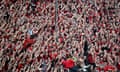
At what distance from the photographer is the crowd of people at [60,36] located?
6.44m

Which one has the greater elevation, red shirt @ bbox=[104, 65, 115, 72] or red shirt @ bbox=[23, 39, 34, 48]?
red shirt @ bbox=[23, 39, 34, 48]

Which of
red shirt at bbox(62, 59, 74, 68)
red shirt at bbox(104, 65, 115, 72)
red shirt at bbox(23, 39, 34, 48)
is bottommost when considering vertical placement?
red shirt at bbox(104, 65, 115, 72)

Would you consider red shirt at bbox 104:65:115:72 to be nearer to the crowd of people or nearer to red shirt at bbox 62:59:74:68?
the crowd of people

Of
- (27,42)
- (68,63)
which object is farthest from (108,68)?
(27,42)

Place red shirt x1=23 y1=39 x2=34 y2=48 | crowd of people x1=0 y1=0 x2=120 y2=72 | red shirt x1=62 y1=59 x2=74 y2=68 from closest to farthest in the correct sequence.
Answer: red shirt x1=62 y1=59 x2=74 y2=68, crowd of people x1=0 y1=0 x2=120 y2=72, red shirt x1=23 y1=39 x2=34 y2=48

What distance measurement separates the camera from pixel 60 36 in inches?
298

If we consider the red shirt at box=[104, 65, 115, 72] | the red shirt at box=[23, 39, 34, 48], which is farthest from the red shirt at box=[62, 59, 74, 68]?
the red shirt at box=[23, 39, 34, 48]

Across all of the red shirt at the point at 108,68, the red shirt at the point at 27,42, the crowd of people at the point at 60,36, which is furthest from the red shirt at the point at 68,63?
the red shirt at the point at 27,42

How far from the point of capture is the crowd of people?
21.1ft

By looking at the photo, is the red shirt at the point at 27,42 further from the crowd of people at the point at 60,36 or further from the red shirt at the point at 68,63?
the red shirt at the point at 68,63

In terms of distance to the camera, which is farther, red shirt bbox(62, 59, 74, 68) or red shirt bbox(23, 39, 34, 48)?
red shirt bbox(23, 39, 34, 48)

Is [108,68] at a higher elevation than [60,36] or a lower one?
lower

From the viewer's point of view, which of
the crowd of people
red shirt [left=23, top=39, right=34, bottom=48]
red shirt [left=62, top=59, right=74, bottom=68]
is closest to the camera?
red shirt [left=62, top=59, right=74, bottom=68]

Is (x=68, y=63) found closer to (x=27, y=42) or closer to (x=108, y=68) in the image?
(x=108, y=68)
